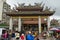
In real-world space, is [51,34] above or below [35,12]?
below

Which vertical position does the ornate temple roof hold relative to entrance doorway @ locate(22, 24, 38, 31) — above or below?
above

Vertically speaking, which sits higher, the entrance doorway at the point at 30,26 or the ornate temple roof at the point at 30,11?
the ornate temple roof at the point at 30,11

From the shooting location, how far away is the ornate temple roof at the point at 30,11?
4152 cm

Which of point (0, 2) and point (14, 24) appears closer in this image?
point (14, 24)

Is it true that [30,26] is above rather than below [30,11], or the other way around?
below

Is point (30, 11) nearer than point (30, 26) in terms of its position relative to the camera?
Yes

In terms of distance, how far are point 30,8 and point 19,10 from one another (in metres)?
2.27

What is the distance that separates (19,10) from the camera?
4456cm

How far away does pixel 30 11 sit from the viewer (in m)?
43.7

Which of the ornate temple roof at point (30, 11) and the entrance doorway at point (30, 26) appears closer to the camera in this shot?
the ornate temple roof at point (30, 11)

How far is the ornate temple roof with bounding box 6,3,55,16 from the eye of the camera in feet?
136

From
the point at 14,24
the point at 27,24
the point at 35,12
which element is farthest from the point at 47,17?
the point at 14,24

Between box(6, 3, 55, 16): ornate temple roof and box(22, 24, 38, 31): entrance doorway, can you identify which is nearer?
box(6, 3, 55, 16): ornate temple roof

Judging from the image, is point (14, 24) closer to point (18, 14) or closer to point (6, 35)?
point (18, 14)
